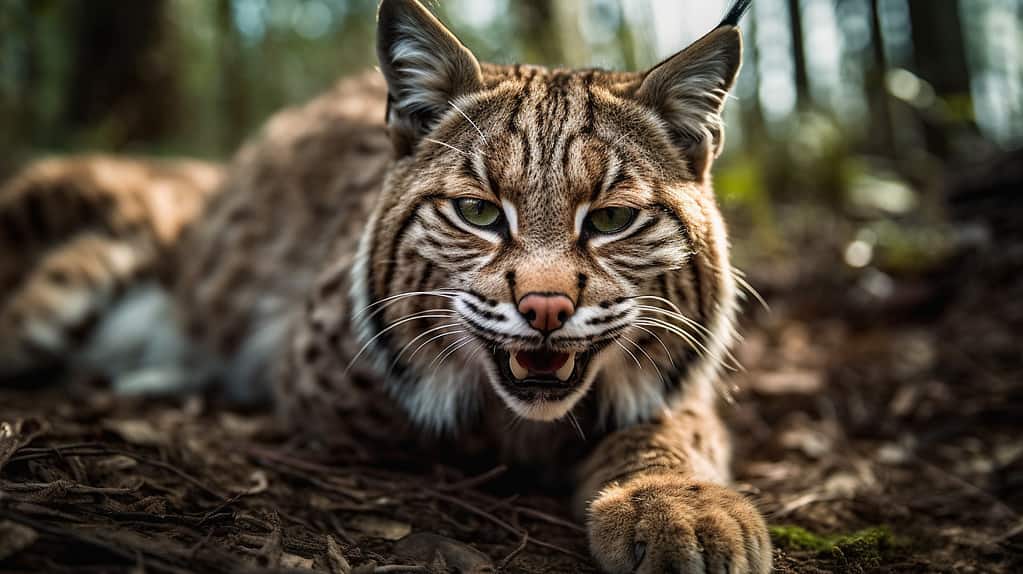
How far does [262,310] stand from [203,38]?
7322 millimetres

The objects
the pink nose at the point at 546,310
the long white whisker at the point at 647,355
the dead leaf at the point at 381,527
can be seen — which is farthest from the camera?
the long white whisker at the point at 647,355

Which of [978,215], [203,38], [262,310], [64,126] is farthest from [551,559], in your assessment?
[203,38]

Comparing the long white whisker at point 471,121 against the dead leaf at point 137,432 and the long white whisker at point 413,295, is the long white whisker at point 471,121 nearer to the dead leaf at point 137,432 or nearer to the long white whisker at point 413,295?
the long white whisker at point 413,295

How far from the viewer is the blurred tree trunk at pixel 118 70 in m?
6.98

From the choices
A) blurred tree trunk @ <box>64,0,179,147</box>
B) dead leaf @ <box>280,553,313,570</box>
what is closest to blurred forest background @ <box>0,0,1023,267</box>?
blurred tree trunk @ <box>64,0,179,147</box>

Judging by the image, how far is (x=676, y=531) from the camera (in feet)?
6.97

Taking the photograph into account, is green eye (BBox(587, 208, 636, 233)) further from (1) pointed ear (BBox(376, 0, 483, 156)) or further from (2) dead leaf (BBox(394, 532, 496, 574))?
(2) dead leaf (BBox(394, 532, 496, 574))

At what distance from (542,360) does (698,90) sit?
1250 millimetres

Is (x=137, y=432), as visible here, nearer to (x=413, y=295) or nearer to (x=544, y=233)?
(x=413, y=295)

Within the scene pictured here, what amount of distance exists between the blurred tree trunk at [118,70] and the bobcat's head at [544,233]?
5.34 m

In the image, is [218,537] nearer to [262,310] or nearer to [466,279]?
[466,279]

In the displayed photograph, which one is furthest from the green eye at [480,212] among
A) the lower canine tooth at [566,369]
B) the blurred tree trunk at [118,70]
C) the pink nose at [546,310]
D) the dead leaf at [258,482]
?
the blurred tree trunk at [118,70]

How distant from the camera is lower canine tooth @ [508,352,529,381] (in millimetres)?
2367

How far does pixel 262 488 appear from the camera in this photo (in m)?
2.63
